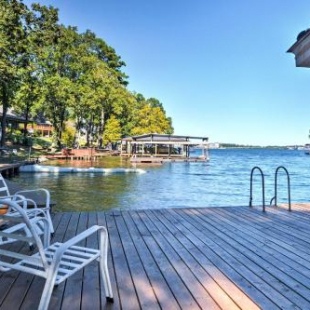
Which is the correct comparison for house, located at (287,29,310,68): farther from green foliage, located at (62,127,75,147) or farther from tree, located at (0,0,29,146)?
green foliage, located at (62,127,75,147)

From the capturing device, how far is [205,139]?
36688mm

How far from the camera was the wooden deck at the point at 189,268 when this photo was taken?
2330mm

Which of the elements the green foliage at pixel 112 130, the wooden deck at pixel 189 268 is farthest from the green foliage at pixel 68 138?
the wooden deck at pixel 189 268

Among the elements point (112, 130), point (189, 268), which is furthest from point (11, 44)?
point (112, 130)

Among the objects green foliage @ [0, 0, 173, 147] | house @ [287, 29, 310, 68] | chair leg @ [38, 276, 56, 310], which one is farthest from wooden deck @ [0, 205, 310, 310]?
green foliage @ [0, 0, 173, 147]

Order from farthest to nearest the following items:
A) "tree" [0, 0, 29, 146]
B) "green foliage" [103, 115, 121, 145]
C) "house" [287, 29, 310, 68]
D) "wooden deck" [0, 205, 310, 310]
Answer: "green foliage" [103, 115, 121, 145] → "tree" [0, 0, 29, 146] → "house" [287, 29, 310, 68] → "wooden deck" [0, 205, 310, 310]

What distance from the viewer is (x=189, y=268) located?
2.98m

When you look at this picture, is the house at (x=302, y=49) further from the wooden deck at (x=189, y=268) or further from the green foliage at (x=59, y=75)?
the green foliage at (x=59, y=75)

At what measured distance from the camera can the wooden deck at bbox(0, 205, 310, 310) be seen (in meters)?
2.33

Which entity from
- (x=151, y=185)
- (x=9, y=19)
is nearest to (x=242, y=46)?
(x=151, y=185)

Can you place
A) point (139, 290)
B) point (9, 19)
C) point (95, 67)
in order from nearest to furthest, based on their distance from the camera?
point (139, 290) → point (9, 19) → point (95, 67)

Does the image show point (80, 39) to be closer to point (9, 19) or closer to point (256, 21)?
point (9, 19)

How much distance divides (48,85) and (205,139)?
17.1 metres

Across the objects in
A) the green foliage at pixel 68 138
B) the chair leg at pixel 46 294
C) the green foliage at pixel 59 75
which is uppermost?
the green foliage at pixel 59 75
